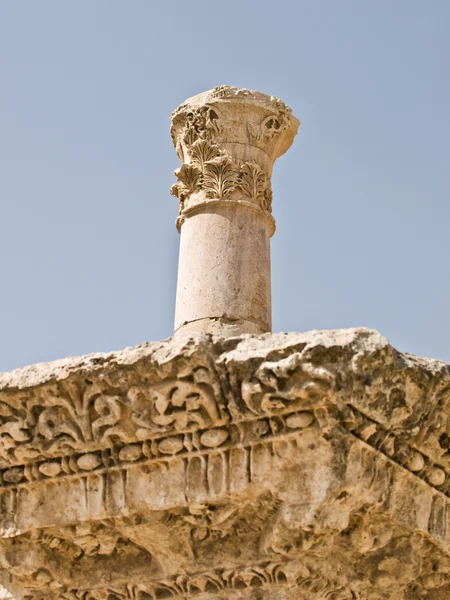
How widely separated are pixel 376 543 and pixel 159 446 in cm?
114

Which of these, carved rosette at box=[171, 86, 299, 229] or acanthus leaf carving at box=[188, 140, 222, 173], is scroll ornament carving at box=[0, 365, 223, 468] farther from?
acanthus leaf carving at box=[188, 140, 222, 173]

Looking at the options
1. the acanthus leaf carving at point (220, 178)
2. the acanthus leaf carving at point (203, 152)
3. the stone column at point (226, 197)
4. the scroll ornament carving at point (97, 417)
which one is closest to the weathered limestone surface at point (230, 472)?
the scroll ornament carving at point (97, 417)

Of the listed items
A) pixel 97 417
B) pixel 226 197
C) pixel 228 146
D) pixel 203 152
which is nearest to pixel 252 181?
pixel 226 197

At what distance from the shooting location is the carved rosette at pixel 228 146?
984cm

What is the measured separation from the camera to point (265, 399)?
5.48 m

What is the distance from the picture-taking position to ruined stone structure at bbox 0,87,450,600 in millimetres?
5480

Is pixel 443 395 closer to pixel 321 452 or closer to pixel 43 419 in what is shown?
pixel 321 452

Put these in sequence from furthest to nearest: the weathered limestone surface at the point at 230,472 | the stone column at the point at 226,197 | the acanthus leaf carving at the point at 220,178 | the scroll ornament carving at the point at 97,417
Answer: the acanthus leaf carving at the point at 220,178 < the stone column at the point at 226,197 < the scroll ornament carving at the point at 97,417 < the weathered limestone surface at the point at 230,472

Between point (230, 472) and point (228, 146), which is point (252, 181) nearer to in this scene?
point (228, 146)

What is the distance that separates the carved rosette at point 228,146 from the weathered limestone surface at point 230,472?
4100 millimetres

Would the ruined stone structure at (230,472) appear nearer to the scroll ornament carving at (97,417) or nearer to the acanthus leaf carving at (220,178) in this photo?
the scroll ornament carving at (97,417)

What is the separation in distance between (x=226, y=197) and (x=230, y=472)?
175 inches

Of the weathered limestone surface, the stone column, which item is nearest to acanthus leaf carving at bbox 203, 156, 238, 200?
the stone column

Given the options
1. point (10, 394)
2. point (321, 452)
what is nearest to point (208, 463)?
point (321, 452)
